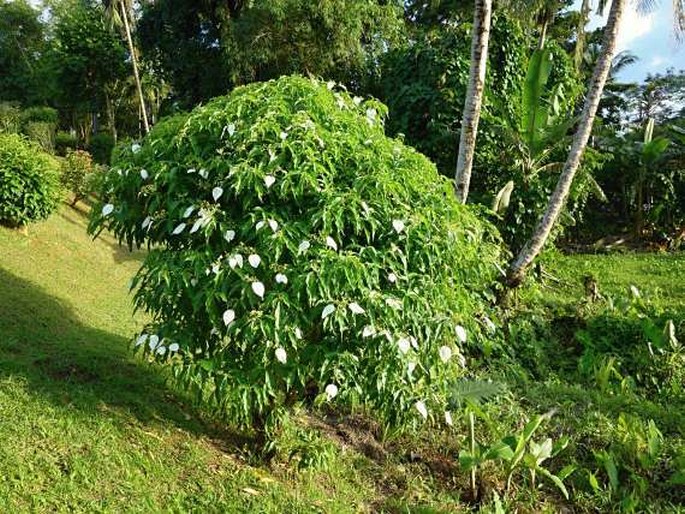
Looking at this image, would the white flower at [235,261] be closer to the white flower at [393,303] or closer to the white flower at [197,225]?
the white flower at [197,225]

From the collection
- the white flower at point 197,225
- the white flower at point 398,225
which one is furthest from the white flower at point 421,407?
the white flower at point 197,225

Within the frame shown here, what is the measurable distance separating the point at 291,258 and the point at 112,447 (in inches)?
59.2

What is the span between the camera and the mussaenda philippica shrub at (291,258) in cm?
319

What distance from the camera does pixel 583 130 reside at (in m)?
6.75

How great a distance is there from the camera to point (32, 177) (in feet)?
25.2

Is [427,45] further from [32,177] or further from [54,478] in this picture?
[54,478]

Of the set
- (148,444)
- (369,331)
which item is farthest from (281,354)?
(148,444)

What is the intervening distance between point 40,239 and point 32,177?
1.09m

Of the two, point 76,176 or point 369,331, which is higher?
point 76,176

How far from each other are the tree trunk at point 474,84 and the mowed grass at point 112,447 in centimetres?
388

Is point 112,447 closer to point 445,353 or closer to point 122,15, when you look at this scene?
point 445,353

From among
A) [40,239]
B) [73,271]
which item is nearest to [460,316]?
[73,271]

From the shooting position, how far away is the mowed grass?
9.77ft

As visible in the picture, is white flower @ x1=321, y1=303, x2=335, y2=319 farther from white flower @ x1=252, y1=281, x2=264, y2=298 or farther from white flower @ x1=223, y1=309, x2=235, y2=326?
white flower @ x1=223, y1=309, x2=235, y2=326
